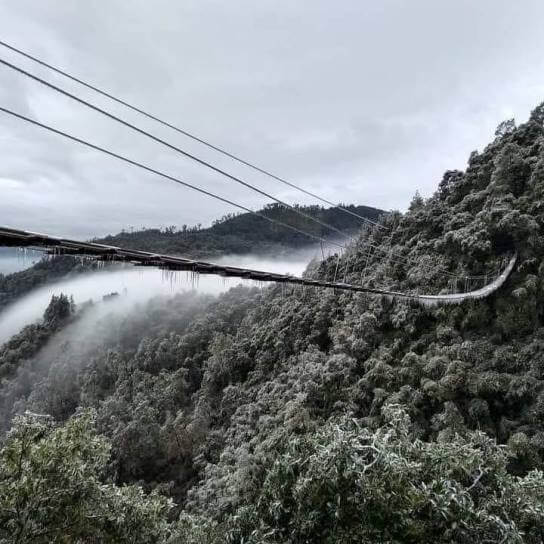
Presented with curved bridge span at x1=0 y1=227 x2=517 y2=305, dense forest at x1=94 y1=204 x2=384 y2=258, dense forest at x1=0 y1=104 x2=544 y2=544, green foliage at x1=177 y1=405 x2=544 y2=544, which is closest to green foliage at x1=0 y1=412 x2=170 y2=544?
dense forest at x1=0 y1=104 x2=544 y2=544

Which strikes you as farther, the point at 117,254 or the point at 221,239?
the point at 221,239

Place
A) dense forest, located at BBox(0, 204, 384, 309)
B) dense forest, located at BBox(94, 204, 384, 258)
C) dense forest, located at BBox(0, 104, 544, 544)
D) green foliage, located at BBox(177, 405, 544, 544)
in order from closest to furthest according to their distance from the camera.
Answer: green foliage, located at BBox(177, 405, 544, 544)
dense forest, located at BBox(0, 104, 544, 544)
dense forest, located at BBox(0, 204, 384, 309)
dense forest, located at BBox(94, 204, 384, 258)

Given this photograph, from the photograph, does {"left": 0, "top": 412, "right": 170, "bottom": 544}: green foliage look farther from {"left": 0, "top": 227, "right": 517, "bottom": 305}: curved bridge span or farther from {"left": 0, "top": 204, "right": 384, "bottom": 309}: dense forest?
{"left": 0, "top": 204, "right": 384, "bottom": 309}: dense forest

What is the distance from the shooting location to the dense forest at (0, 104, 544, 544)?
3475 mm

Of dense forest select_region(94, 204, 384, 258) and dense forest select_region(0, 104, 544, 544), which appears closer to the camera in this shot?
dense forest select_region(0, 104, 544, 544)

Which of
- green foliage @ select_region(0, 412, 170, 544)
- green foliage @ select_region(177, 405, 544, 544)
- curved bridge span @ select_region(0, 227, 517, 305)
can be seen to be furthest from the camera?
green foliage @ select_region(0, 412, 170, 544)

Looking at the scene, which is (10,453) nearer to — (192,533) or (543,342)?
(192,533)

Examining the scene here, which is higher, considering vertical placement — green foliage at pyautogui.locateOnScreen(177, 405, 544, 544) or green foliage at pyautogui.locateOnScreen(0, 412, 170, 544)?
green foliage at pyautogui.locateOnScreen(177, 405, 544, 544)

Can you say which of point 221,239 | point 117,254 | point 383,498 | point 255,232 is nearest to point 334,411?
point 383,498

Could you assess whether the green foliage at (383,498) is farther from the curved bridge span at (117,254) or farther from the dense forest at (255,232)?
the dense forest at (255,232)

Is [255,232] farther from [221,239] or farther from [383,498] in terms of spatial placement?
[383,498]

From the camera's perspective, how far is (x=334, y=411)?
43.4ft

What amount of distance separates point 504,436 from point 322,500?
8.50 metres

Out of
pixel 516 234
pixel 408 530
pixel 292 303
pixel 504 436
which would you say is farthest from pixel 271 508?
pixel 292 303
